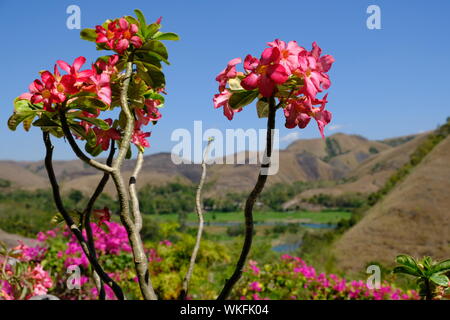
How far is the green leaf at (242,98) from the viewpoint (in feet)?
2.34

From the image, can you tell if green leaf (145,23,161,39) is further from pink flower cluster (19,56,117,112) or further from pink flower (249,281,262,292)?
pink flower (249,281,262,292)

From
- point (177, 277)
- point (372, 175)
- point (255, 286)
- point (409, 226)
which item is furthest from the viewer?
point (372, 175)

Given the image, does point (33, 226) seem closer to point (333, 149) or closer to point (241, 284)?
point (241, 284)

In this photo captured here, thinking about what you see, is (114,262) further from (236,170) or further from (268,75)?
(236,170)

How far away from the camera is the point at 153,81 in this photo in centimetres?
93

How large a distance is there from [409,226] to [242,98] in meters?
11.4

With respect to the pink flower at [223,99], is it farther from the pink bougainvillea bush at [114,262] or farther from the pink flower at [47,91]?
the pink bougainvillea bush at [114,262]

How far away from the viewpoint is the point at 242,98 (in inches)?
28.4

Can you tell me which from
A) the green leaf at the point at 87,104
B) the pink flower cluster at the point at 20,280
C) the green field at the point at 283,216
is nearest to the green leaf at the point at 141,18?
the green leaf at the point at 87,104

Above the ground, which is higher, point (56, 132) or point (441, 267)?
point (56, 132)

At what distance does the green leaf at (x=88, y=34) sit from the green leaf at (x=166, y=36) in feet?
0.47

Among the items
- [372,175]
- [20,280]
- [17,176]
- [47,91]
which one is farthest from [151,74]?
[17,176]

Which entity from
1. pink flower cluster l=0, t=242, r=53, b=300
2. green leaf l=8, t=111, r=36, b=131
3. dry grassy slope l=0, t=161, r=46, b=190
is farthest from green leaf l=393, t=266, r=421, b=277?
dry grassy slope l=0, t=161, r=46, b=190

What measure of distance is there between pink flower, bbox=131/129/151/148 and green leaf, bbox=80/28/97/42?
24cm
